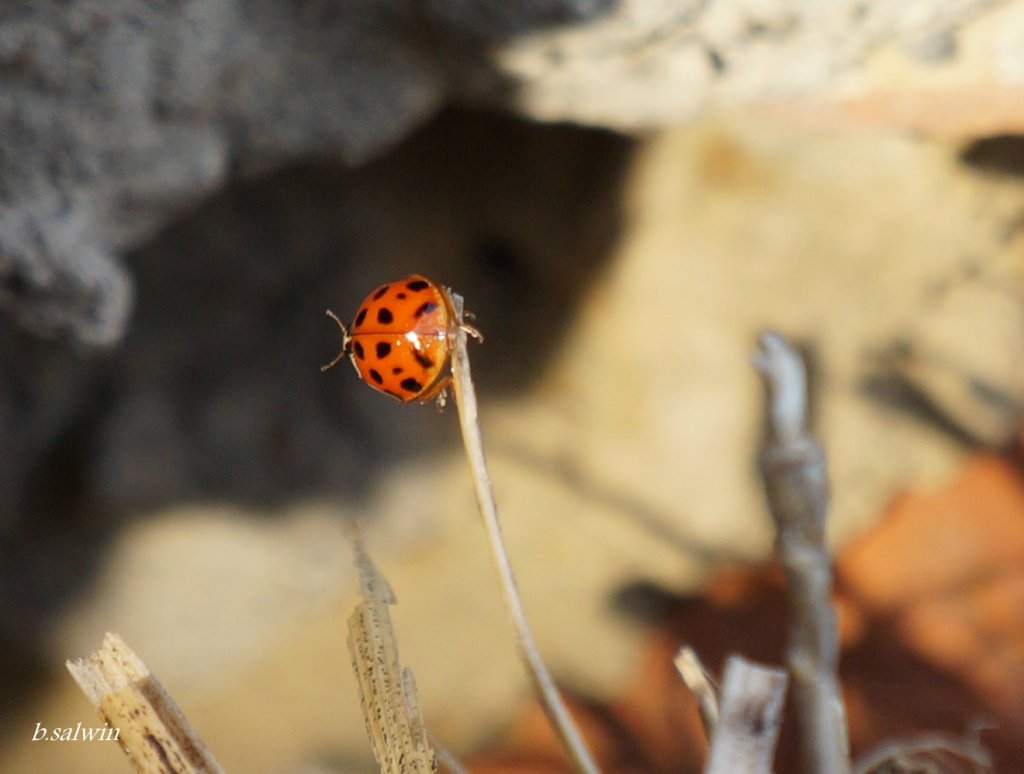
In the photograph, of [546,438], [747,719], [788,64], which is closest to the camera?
[747,719]

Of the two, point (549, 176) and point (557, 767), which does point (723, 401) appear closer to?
point (549, 176)

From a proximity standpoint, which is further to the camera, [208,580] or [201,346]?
[208,580]

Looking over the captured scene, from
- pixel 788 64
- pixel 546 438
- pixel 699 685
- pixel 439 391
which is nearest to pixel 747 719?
pixel 699 685

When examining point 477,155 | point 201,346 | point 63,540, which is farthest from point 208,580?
point 477,155

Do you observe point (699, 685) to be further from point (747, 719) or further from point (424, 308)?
point (424, 308)

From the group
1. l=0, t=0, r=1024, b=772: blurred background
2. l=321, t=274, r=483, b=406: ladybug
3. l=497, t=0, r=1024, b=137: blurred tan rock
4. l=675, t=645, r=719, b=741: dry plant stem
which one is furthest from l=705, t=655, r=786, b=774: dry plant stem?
l=0, t=0, r=1024, b=772: blurred background
